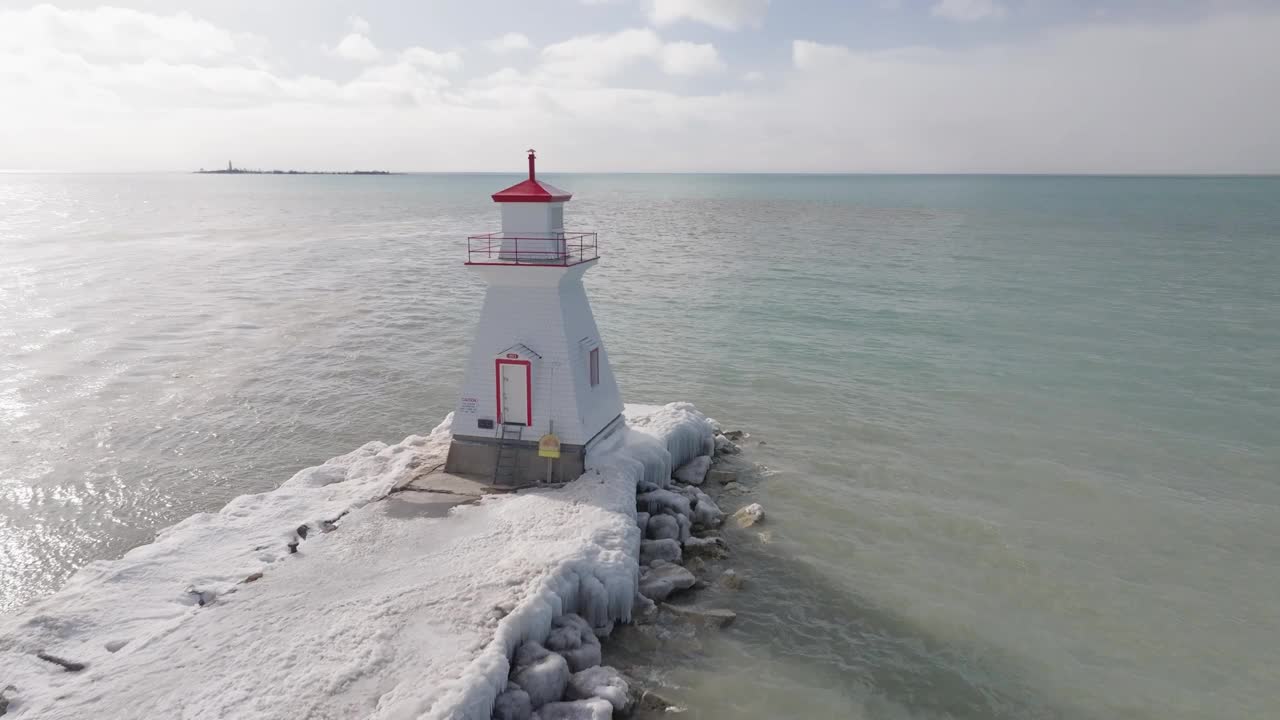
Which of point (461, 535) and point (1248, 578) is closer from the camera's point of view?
point (461, 535)

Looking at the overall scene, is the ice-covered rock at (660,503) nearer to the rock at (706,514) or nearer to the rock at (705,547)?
the rock at (706,514)

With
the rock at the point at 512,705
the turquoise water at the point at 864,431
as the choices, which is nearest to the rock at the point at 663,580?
the turquoise water at the point at 864,431

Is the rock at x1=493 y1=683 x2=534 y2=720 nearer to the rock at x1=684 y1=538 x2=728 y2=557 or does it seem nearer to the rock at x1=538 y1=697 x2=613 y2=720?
the rock at x1=538 y1=697 x2=613 y2=720

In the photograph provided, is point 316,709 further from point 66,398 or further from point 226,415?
point 66,398

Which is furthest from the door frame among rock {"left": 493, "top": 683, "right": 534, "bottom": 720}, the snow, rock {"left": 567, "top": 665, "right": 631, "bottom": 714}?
rock {"left": 493, "top": 683, "right": 534, "bottom": 720}

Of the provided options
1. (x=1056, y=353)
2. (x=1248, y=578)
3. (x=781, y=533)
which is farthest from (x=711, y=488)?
(x=1056, y=353)

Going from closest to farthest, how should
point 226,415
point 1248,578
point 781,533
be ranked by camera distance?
point 1248,578, point 781,533, point 226,415
